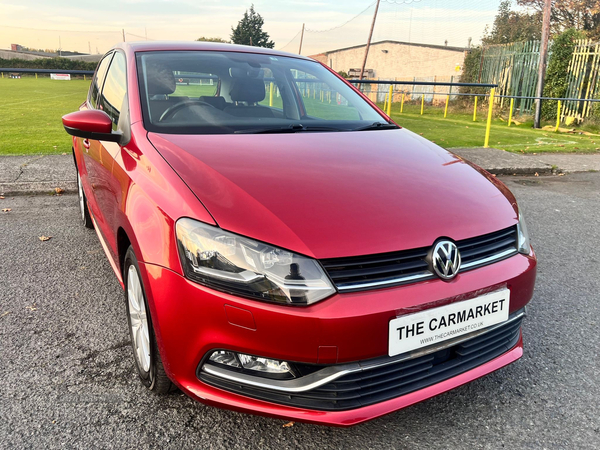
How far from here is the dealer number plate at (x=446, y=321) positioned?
1.53m

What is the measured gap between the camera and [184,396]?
1993mm

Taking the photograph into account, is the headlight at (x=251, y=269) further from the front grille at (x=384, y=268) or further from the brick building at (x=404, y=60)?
the brick building at (x=404, y=60)

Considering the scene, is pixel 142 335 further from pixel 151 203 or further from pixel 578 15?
pixel 578 15

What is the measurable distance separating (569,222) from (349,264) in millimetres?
3922

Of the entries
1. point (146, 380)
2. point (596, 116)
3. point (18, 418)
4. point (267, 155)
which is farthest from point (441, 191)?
point (596, 116)

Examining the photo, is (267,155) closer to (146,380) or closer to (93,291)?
(146,380)

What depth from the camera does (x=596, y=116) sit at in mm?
13508

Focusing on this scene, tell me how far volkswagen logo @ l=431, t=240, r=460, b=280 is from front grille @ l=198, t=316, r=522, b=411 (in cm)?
28

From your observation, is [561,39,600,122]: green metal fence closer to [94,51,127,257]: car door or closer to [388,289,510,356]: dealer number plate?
[94,51,127,257]: car door

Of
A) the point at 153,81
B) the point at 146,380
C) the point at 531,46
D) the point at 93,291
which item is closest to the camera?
the point at 146,380

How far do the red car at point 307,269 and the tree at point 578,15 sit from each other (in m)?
29.7

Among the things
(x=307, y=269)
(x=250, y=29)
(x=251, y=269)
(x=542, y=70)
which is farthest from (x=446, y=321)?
(x=250, y=29)

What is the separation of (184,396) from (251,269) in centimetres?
82

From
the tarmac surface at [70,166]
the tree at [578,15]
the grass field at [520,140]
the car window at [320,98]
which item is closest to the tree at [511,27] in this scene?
the tree at [578,15]
